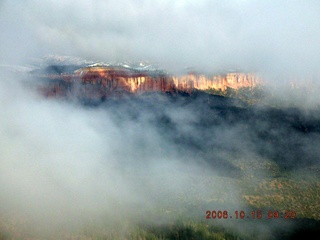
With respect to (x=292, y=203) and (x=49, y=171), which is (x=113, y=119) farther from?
(x=292, y=203)

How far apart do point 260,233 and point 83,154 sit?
254ft

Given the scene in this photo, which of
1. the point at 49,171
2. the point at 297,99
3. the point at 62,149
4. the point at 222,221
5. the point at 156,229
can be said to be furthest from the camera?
the point at 297,99

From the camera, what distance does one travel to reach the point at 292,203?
93.8m

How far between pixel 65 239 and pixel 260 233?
51.8m

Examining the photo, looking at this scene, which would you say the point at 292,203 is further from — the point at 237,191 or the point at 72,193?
the point at 72,193

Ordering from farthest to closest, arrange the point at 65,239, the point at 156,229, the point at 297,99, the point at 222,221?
the point at 297,99, the point at 222,221, the point at 156,229, the point at 65,239

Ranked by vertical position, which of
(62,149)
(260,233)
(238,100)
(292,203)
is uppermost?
(238,100)

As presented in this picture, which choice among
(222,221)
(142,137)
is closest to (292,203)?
(222,221)

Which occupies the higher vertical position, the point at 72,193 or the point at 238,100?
the point at 238,100

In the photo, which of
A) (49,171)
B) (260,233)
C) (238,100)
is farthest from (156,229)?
(238,100)

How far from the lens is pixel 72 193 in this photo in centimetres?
10506

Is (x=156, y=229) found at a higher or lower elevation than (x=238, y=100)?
lower

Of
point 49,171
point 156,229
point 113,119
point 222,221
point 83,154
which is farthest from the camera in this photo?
point 113,119

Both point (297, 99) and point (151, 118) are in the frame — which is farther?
point (151, 118)
